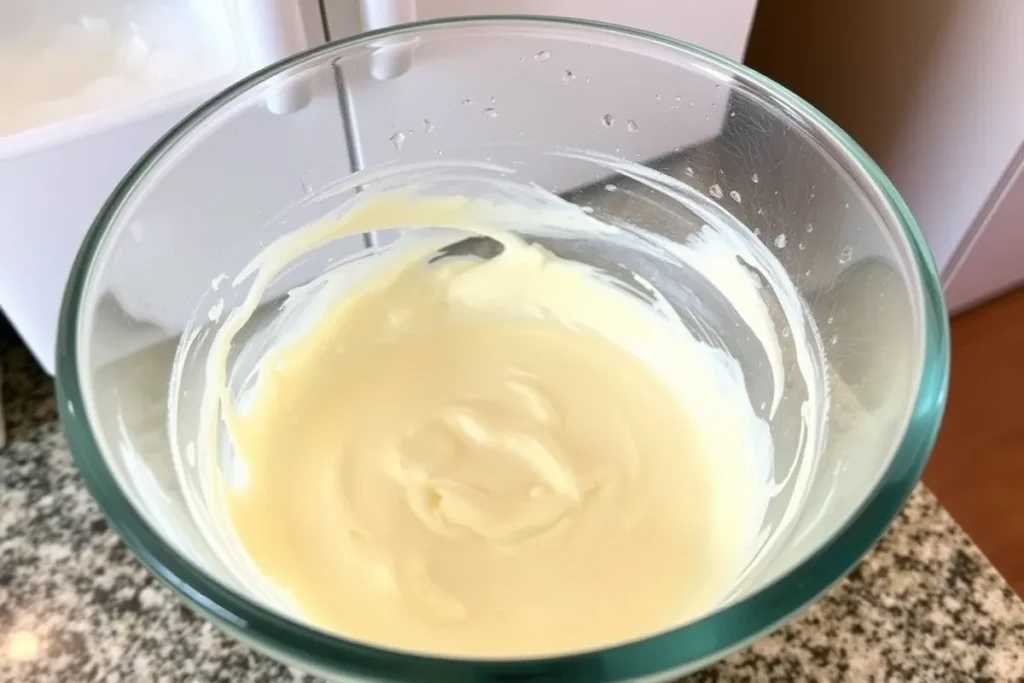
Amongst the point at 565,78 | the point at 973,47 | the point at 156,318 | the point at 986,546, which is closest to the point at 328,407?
the point at 156,318

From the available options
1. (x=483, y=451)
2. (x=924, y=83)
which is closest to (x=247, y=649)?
Answer: (x=483, y=451)

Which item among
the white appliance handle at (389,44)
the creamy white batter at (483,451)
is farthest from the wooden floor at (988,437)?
the white appliance handle at (389,44)

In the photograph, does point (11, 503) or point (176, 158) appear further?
point (11, 503)

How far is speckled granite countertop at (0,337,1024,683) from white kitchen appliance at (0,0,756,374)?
5.0 inches

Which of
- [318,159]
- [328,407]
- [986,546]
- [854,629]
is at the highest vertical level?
[318,159]

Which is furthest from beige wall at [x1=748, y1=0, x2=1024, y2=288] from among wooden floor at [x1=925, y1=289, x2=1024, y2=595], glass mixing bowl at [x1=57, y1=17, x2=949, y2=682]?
glass mixing bowl at [x1=57, y1=17, x2=949, y2=682]

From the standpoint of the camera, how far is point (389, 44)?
518 millimetres

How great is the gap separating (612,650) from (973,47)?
0.87 metres

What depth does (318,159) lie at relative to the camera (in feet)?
1.82

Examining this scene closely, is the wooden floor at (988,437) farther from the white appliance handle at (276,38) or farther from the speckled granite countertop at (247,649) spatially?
the white appliance handle at (276,38)

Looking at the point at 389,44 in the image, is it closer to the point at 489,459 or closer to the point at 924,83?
the point at 489,459

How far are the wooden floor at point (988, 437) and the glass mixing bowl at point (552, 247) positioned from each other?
837 millimetres

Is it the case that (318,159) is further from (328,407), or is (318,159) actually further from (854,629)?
(854,629)

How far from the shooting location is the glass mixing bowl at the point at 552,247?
0.35m
